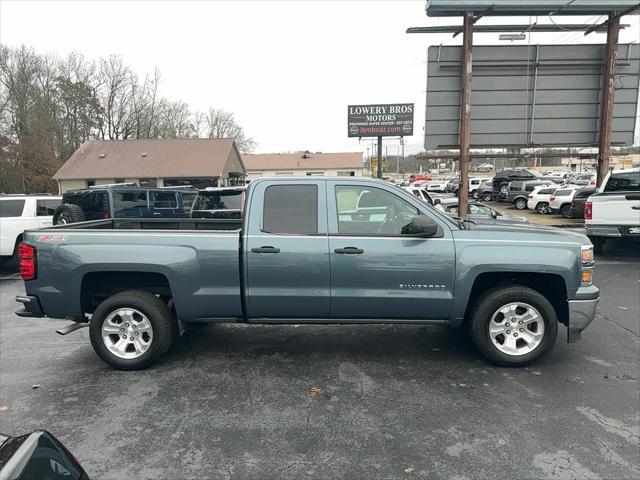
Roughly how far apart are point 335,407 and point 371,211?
1836 millimetres

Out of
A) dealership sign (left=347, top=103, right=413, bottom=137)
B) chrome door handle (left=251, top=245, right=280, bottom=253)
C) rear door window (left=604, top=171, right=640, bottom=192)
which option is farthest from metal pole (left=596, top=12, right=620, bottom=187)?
dealership sign (left=347, top=103, right=413, bottom=137)

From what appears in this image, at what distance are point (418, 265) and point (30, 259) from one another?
3.74 metres

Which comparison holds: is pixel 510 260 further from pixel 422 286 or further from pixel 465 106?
pixel 465 106

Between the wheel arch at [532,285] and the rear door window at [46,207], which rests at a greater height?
the rear door window at [46,207]

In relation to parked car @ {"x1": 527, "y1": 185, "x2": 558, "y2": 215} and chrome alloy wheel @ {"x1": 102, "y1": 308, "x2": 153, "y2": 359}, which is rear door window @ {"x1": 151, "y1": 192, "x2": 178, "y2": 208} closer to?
chrome alloy wheel @ {"x1": 102, "y1": 308, "x2": 153, "y2": 359}

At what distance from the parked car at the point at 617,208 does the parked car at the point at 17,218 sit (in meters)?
12.6

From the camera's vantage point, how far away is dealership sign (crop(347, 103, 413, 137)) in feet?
118

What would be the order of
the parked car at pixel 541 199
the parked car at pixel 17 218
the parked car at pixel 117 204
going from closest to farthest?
the parked car at pixel 17 218 → the parked car at pixel 117 204 → the parked car at pixel 541 199

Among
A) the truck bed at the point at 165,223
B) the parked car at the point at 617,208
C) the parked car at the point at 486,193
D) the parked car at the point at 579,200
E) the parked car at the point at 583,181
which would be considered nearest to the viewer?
the truck bed at the point at 165,223

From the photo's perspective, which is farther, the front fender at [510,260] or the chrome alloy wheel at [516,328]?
the chrome alloy wheel at [516,328]

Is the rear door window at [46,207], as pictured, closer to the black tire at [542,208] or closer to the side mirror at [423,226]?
the side mirror at [423,226]

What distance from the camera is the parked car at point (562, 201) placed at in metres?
21.0

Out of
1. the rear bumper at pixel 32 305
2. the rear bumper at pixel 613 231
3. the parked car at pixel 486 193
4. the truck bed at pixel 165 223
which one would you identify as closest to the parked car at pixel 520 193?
the parked car at pixel 486 193

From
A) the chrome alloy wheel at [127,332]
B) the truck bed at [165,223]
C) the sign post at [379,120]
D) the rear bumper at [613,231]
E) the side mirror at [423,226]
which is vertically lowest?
the chrome alloy wheel at [127,332]
